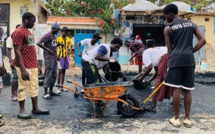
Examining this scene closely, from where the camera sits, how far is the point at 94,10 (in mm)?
17844

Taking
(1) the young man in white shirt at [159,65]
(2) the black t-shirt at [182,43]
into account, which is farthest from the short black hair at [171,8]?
(1) the young man in white shirt at [159,65]

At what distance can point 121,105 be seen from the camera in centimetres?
486

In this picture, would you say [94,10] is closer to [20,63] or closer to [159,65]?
[159,65]

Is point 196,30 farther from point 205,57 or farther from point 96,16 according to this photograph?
point 205,57

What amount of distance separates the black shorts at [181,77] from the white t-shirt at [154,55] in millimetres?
1507

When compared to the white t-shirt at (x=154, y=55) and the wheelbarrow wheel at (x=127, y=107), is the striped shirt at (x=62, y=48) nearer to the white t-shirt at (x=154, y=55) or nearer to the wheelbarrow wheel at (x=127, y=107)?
the white t-shirt at (x=154, y=55)

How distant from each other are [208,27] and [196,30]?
14.3 meters

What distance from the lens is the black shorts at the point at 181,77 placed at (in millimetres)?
4121

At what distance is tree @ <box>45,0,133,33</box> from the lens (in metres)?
15.7

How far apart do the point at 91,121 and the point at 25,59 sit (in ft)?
5.21

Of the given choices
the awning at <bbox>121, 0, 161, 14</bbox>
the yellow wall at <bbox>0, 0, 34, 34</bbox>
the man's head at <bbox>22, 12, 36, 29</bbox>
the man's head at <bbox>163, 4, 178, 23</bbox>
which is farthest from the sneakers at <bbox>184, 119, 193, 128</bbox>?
the yellow wall at <bbox>0, 0, 34, 34</bbox>

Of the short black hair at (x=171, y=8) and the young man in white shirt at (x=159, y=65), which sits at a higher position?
the short black hair at (x=171, y=8)

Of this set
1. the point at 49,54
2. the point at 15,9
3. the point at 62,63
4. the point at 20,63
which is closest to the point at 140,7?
the point at 15,9

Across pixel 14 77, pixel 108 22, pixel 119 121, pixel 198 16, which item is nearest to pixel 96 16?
pixel 108 22
